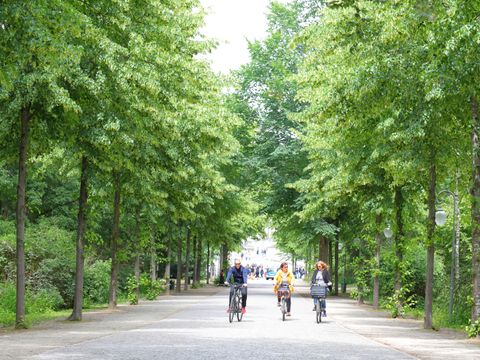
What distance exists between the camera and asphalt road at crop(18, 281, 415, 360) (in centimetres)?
1327

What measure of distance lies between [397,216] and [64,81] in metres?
14.0

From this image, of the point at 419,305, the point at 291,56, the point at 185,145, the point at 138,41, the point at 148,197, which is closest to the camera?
the point at 138,41

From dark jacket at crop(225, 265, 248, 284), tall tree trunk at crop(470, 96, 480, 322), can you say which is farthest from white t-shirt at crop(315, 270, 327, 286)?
tall tree trunk at crop(470, 96, 480, 322)

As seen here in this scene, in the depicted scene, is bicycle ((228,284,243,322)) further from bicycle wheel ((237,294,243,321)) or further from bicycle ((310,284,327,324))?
bicycle ((310,284,327,324))

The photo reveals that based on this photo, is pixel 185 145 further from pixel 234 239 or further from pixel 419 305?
pixel 234 239

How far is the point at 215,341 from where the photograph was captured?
16047 millimetres

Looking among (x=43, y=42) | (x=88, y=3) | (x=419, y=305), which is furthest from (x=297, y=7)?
(x=43, y=42)

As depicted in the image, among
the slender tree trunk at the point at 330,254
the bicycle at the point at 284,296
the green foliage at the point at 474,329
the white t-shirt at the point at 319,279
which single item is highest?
Result: the slender tree trunk at the point at 330,254

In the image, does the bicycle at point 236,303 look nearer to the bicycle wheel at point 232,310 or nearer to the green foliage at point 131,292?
the bicycle wheel at point 232,310

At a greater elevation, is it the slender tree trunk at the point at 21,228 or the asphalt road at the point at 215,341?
the slender tree trunk at the point at 21,228

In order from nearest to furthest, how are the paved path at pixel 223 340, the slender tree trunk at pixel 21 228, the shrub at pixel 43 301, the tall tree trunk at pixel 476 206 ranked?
1. the paved path at pixel 223 340
2. the tall tree trunk at pixel 476 206
3. the slender tree trunk at pixel 21 228
4. the shrub at pixel 43 301

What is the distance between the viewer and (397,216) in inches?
1129

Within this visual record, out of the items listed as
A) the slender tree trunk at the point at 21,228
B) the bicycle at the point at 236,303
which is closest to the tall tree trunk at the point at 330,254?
the bicycle at the point at 236,303

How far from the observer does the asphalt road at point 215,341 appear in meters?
13.3
